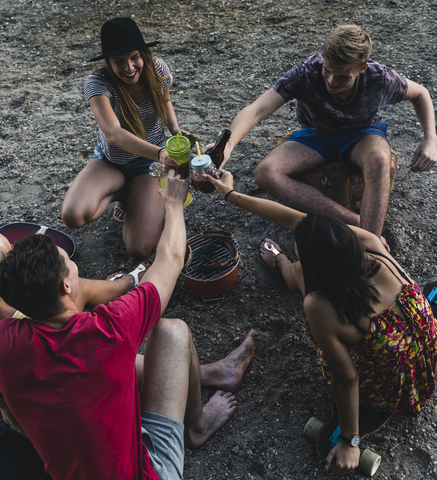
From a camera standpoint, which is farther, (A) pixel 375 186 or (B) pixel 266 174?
(B) pixel 266 174

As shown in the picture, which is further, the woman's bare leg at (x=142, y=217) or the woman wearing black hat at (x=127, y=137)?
the woman's bare leg at (x=142, y=217)

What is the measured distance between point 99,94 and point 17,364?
231 centimetres

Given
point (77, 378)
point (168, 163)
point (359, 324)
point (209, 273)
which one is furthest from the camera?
point (209, 273)

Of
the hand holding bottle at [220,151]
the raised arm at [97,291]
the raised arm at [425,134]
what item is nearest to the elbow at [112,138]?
the hand holding bottle at [220,151]

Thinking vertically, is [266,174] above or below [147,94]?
below

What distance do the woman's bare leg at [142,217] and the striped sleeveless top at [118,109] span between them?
252 millimetres

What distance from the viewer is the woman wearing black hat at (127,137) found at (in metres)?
3.12

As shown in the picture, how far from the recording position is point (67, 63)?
603cm

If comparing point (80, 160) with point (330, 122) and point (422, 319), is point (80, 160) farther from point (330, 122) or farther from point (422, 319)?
point (422, 319)

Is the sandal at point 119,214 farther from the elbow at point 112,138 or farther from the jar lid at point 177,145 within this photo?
the jar lid at point 177,145

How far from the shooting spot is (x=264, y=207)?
2.76m

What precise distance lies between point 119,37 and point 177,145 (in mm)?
1022

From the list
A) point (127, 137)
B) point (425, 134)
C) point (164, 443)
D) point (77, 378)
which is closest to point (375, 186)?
point (425, 134)

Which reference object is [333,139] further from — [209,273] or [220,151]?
[209,273]
